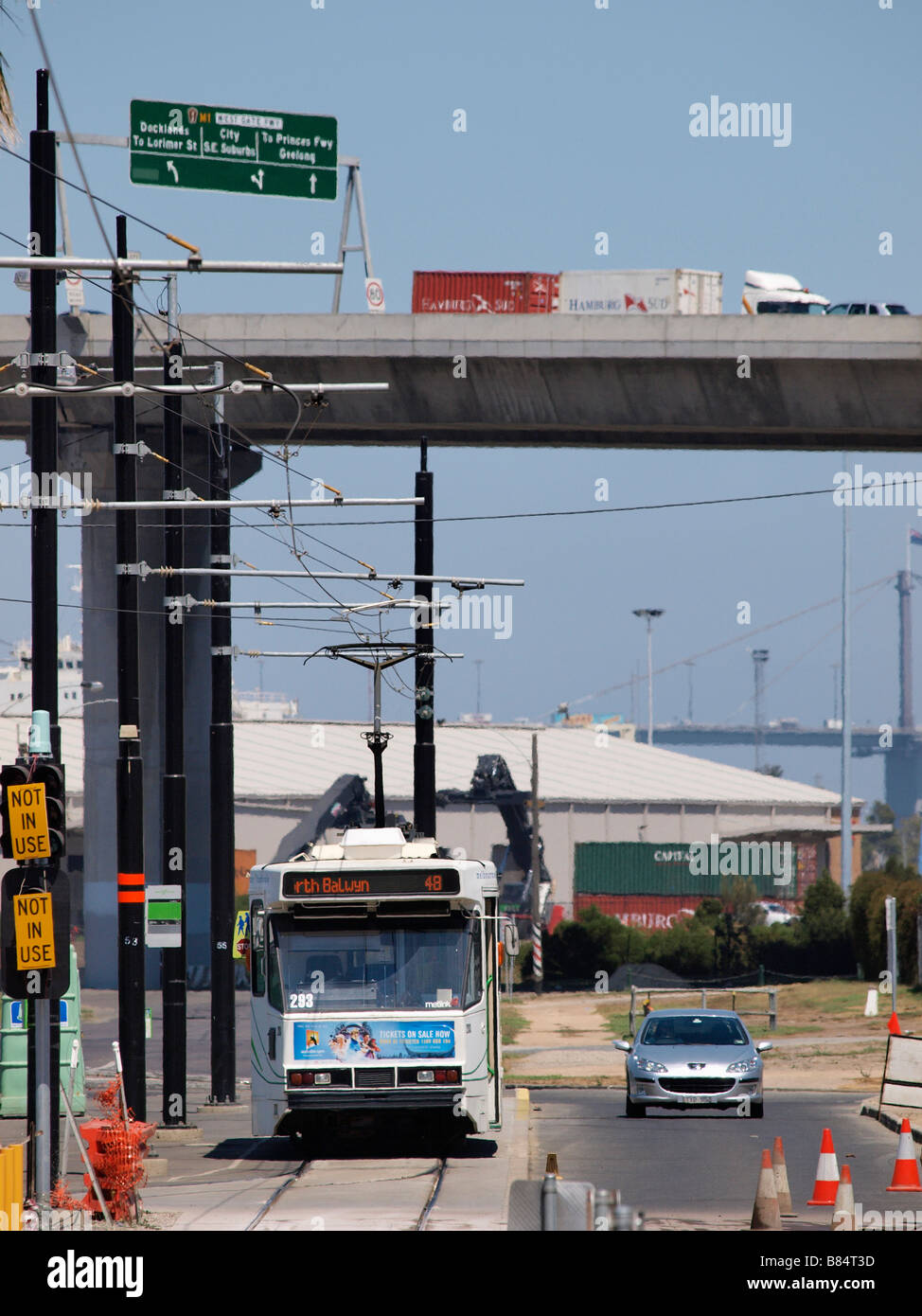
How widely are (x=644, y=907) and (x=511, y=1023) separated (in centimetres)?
3349

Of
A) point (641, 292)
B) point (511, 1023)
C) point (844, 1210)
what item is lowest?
point (511, 1023)

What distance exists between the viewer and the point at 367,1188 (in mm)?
17734

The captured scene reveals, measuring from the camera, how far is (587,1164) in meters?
19.9

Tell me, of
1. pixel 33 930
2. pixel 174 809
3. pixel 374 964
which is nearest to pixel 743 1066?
pixel 374 964

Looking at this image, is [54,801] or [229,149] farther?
[229,149]

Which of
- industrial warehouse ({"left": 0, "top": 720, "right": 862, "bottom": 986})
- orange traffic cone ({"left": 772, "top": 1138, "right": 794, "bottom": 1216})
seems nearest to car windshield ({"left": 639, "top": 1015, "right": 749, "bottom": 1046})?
orange traffic cone ({"left": 772, "top": 1138, "right": 794, "bottom": 1216})

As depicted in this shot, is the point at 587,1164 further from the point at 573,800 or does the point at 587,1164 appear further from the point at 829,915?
the point at 573,800

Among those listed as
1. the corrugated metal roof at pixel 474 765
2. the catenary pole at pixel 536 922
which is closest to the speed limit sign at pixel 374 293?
the catenary pole at pixel 536 922

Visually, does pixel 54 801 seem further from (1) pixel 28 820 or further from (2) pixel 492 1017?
(2) pixel 492 1017

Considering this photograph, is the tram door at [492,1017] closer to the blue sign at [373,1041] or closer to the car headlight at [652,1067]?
the blue sign at [373,1041]

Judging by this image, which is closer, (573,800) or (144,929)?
(144,929)

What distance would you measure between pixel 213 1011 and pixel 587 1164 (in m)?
8.59
